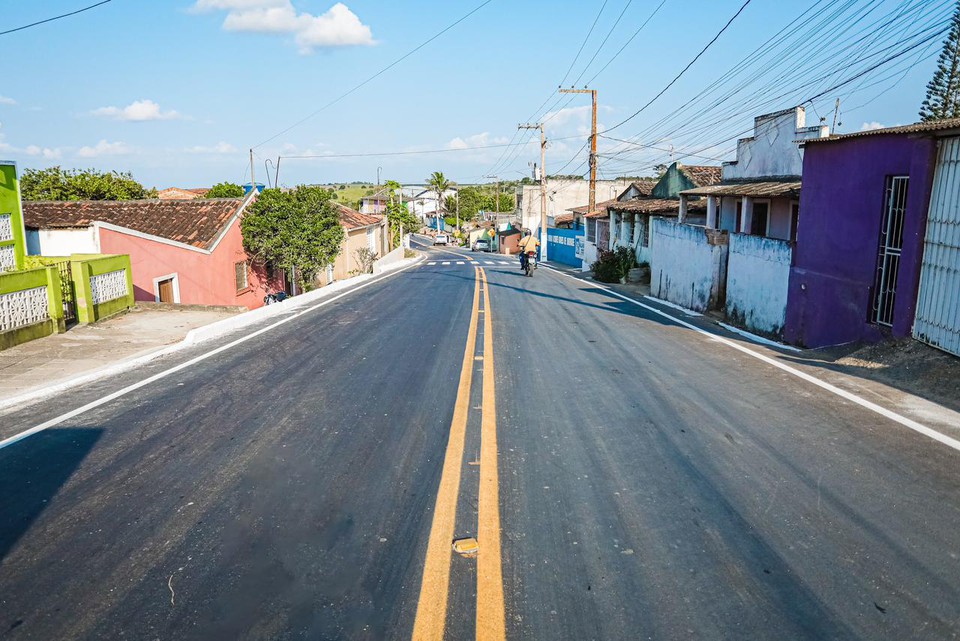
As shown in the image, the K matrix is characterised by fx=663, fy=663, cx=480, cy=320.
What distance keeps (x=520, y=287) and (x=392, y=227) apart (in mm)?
50545

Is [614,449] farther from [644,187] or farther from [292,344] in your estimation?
[644,187]

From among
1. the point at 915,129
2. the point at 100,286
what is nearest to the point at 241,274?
the point at 100,286

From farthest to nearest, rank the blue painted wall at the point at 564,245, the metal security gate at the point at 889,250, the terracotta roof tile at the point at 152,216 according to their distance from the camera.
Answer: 1. the blue painted wall at the point at 564,245
2. the terracotta roof tile at the point at 152,216
3. the metal security gate at the point at 889,250

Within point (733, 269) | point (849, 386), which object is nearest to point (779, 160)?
point (733, 269)

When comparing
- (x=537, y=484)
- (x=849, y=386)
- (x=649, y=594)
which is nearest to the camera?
(x=649, y=594)

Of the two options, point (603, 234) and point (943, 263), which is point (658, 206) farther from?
point (943, 263)

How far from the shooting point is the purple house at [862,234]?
9232 mm

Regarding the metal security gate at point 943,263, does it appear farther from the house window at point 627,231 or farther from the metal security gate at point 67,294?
the house window at point 627,231

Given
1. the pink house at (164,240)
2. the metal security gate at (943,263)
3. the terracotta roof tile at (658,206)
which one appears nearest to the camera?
the metal security gate at (943,263)

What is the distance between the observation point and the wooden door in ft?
77.2

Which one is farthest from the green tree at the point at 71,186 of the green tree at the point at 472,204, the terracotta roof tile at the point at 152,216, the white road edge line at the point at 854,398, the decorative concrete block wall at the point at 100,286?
the green tree at the point at 472,204

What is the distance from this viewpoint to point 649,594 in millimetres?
3684

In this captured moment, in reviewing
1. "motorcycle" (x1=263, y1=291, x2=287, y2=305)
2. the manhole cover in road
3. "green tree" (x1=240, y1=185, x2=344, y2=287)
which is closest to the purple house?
the manhole cover in road

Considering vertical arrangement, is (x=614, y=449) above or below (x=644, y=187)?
below
